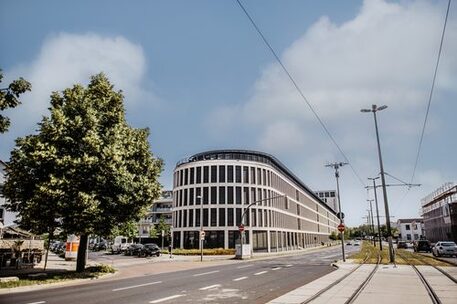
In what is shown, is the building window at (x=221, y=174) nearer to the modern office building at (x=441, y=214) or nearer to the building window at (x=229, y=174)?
the building window at (x=229, y=174)

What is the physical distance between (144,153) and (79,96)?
531 cm

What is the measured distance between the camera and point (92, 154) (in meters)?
20.2

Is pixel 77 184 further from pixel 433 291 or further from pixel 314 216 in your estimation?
pixel 314 216

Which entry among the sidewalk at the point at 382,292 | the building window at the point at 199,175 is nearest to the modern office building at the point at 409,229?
the building window at the point at 199,175

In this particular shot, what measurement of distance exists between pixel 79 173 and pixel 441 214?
8678 centimetres

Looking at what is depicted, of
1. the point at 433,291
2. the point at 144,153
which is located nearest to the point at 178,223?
the point at 144,153

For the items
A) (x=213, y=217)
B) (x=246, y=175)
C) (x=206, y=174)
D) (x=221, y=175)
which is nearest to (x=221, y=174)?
(x=221, y=175)

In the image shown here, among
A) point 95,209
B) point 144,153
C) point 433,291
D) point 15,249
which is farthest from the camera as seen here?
point 15,249

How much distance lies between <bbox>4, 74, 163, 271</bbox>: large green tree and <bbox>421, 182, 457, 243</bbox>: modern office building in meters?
70.3

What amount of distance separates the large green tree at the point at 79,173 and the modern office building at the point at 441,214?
70294 millimetres

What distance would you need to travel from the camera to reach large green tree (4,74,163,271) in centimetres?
1917

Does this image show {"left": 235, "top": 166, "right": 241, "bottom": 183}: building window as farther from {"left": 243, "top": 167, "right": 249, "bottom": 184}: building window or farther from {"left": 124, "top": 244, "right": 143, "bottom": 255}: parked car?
{"left": 124, "top": 244, "right": 143, "bottom": 255}: parked car

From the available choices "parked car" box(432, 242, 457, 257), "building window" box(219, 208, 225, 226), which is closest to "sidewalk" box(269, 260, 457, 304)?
"parked car" box(432, 242, 457, 257)

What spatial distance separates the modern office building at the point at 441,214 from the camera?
72375 mm
